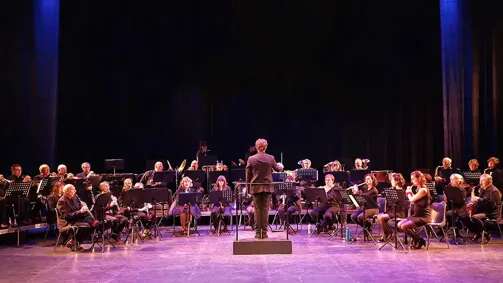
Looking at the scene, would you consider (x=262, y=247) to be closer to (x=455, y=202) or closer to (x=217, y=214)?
(x=217, y=214)

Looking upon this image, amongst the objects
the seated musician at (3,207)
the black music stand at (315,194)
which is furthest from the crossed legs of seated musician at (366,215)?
the seated musician at (3,207)

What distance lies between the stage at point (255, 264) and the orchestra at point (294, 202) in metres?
0.64

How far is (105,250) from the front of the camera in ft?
36.8

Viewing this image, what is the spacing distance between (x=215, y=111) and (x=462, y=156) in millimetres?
7853

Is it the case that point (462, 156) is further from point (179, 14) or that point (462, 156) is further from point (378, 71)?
point (179, 14)

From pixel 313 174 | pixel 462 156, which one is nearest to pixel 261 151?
pixel 313 174

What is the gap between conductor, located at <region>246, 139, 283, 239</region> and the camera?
999 centimetres

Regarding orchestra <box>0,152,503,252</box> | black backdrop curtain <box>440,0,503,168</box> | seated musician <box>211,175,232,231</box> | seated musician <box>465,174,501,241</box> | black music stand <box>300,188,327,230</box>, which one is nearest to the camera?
orchestra <box>0,152,503,252</box>

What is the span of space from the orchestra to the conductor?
0.09 ft

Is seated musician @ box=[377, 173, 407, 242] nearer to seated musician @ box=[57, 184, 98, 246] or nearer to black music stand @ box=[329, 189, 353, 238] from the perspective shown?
black music stand @ box=[329, 189, 353, 238]

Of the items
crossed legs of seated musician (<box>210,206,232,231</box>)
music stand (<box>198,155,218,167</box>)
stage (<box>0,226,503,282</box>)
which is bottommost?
stage (<box>0,226,503,282</box>)

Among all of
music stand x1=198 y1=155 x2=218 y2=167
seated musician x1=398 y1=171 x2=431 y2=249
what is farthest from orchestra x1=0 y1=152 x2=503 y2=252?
music stand x1=198 y1=155 x2=218 y2=167

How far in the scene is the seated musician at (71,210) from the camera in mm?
11094

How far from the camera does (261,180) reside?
32.8ft
